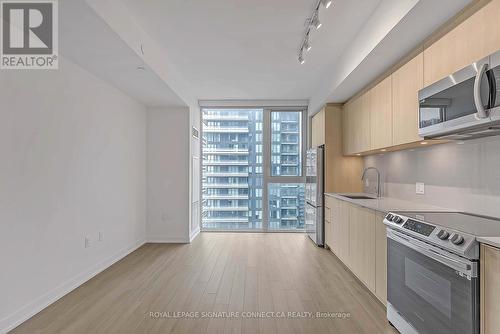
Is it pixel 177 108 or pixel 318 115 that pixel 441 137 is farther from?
pixel 177 108

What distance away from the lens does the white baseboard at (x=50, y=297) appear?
2.27 meters

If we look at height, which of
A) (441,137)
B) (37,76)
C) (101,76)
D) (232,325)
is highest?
(101,76)

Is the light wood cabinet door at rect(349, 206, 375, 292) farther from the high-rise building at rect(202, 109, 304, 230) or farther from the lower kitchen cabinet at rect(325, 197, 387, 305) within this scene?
the high-rise building at rect(202, 109, 304, 230)

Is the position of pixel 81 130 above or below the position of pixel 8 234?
above

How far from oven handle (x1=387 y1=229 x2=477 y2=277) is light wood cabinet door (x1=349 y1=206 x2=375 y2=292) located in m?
0.48

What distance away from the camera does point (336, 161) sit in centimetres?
461

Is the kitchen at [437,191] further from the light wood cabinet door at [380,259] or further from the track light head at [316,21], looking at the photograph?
the track light head at [316,21]

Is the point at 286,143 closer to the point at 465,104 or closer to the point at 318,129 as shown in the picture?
the point at 318,129

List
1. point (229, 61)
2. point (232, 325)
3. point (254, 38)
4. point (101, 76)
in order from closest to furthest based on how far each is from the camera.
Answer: point (232, 325) → point (254, 38) → point (101, 76) → point (229, 61)

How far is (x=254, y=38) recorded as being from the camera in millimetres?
3193

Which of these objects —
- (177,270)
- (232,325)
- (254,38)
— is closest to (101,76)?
(254,38)

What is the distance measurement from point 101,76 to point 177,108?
1.71 m

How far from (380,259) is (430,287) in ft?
2.49

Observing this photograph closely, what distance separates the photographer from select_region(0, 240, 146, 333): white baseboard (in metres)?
2.27
